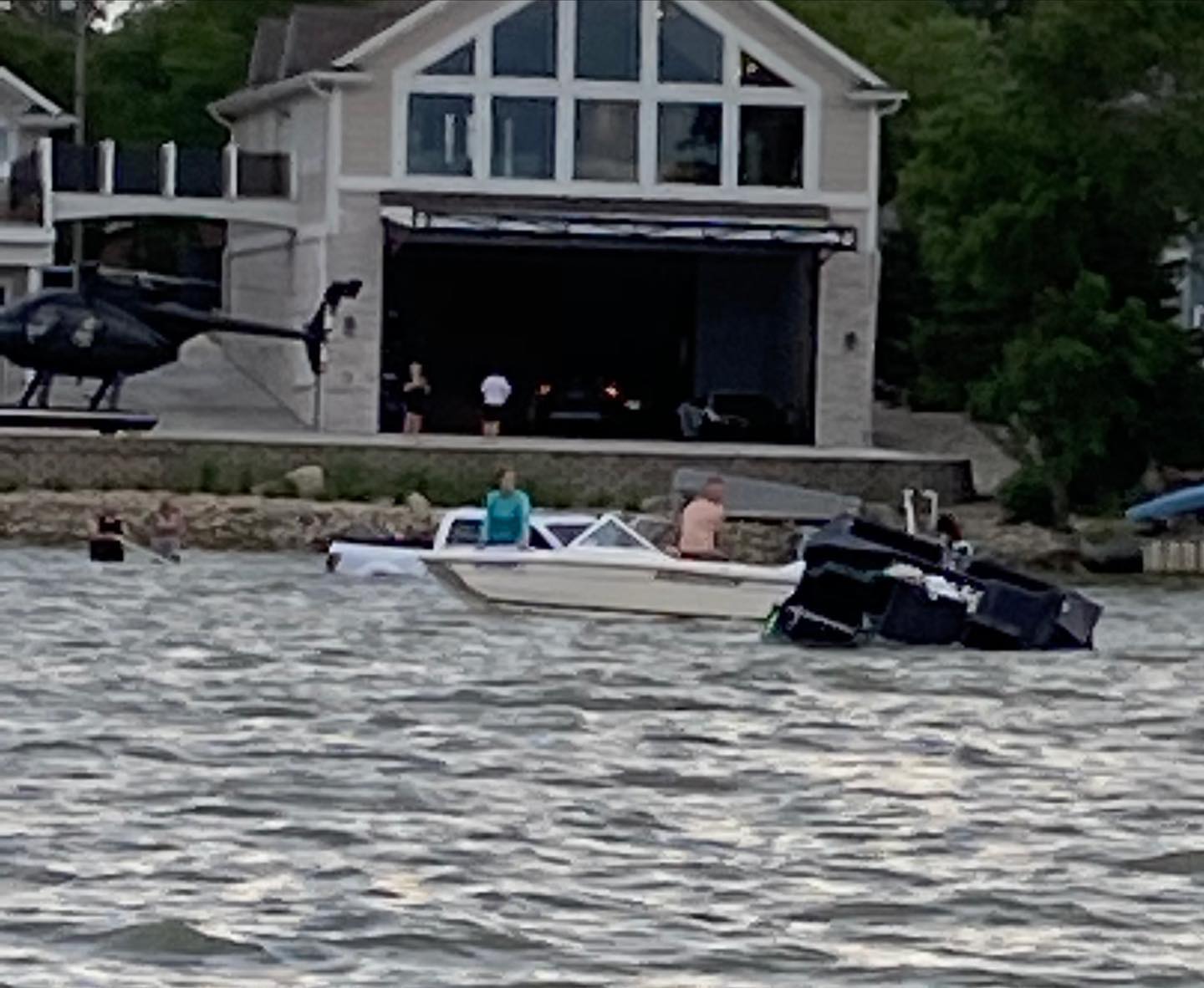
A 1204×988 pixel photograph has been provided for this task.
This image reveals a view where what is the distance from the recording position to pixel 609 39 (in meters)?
71.1

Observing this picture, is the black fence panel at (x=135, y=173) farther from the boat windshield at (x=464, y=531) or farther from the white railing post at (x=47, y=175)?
the boat windshield at (x=464, y=531)

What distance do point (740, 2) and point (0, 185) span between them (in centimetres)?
1389

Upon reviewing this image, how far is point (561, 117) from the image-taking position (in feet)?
234

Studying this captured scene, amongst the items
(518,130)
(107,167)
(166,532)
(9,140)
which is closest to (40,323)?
(107,167)

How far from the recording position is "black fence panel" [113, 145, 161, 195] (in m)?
72.9

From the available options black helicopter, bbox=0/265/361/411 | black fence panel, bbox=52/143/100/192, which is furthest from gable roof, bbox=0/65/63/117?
black helicopter, bbox=0/265/361/411

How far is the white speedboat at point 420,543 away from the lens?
4584cm

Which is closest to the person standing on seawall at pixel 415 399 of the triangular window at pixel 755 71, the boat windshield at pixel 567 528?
the triangular window at pixel 755 71

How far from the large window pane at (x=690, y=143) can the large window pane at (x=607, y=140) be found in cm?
51

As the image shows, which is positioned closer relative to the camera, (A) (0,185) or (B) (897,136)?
(A) (0,185)

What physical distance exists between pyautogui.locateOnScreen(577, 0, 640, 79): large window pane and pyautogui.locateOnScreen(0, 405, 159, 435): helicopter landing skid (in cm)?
989

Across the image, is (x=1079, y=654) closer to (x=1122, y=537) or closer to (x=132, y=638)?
(x=132, y=638)

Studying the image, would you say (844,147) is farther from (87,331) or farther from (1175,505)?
(1175,505)

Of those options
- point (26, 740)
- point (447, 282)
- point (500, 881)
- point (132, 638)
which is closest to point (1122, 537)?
point (447, 282)
